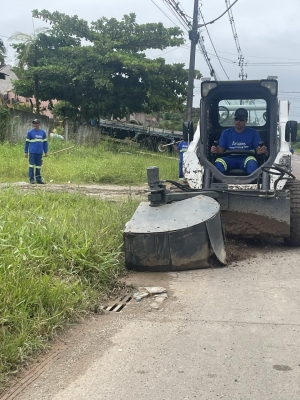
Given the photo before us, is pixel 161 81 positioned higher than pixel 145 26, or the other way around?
pixel 145 26

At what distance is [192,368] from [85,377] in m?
0.71

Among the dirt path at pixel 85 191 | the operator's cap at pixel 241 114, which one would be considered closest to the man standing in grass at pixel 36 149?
the dirt path at pixel 85 191

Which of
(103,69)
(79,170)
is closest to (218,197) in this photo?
(79,170)

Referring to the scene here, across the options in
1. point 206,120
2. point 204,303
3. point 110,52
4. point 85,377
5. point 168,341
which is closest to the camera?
point 85,377

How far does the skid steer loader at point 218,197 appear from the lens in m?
5.70

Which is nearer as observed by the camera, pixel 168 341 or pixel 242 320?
pixel 168 341

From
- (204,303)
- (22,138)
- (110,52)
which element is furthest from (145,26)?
(204,303)

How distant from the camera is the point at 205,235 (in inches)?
226

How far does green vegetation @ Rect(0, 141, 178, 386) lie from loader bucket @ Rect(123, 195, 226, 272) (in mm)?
254

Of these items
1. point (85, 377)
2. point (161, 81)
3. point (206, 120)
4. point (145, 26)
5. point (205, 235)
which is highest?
point (145, 26)

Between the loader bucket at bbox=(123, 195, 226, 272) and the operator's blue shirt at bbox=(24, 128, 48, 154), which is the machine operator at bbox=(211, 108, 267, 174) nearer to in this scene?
the loader bucket at bbox=(123, 195, 226, 272)

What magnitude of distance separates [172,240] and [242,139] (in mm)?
2745

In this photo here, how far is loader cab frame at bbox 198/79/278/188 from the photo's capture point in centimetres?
753

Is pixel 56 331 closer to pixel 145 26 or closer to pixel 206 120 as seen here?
pixel 206 120
